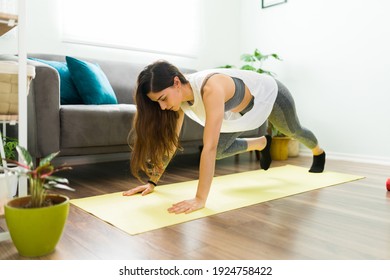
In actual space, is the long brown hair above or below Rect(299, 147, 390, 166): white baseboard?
above

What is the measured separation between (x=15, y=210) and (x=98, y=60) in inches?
79.7

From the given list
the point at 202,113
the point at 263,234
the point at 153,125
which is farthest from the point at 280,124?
the point at 263,234

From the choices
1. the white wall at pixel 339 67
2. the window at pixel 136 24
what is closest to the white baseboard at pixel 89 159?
the window at pixel 136 24

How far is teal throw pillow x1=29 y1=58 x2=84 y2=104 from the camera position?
2.31 m

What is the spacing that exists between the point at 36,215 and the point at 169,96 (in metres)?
0.74

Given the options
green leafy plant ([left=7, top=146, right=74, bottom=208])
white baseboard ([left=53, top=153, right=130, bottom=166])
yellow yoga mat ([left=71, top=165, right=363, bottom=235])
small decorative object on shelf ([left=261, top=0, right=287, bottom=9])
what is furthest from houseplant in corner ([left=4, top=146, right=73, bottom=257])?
small decorative object on shelf ([left=261, top=0, right=287, bottom=9])

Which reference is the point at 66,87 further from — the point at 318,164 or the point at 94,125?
the point at 318,164

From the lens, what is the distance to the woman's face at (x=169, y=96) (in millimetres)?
1459

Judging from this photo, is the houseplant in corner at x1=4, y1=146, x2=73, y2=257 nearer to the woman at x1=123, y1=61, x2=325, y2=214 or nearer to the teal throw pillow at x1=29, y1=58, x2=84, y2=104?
the woman at x1=123, y1=61, x2=325, y2=214

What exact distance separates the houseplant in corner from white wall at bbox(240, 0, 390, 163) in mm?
2673

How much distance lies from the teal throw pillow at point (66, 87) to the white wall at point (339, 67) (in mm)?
2088

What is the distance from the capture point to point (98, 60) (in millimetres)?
2758

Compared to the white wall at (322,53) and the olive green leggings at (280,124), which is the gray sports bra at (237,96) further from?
the white wall at (322,53)
